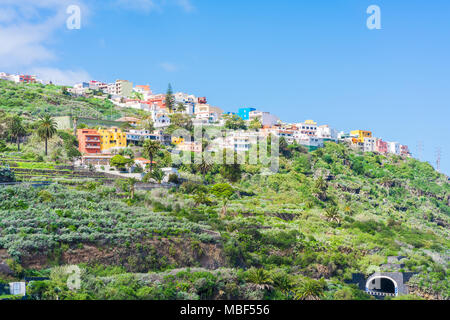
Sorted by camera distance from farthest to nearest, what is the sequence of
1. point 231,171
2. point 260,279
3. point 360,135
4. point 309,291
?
point 360,135 → point 231,171 → point 260,279 → point 309,291

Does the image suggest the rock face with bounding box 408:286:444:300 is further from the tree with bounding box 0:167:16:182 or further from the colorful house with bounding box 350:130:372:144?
the colorful house with bounding box 350:130:372:144

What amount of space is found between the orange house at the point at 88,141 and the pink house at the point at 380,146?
45.1 metres

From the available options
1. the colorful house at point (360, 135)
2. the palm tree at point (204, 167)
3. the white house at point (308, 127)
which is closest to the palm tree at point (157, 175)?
the palm tree at point (204, 167)

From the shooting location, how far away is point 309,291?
77.4ft

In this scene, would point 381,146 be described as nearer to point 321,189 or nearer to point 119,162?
point 321,189

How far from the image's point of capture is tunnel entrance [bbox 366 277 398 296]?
29.3 metres

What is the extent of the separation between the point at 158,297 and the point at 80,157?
1047 inches

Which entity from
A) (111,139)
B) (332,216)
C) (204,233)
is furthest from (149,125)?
(204,233)

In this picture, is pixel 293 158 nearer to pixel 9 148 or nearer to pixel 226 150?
pixel 226 150

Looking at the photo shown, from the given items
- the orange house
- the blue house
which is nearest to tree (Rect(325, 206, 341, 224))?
the orange house

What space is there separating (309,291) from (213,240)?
6558 millimetres

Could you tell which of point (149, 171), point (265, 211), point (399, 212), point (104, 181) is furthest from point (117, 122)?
point (399, 212)

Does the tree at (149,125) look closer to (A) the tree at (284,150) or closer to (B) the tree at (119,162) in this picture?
(B) the tree at (119,162)

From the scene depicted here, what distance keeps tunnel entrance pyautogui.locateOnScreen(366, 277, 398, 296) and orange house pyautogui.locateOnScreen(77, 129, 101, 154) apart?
98.0 feet
